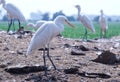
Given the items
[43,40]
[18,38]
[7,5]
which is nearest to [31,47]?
[43,40]

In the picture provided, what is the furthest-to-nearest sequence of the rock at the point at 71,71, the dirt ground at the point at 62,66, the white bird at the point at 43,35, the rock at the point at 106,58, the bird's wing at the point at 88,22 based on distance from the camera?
1. the bird's wing at the point at 88,22
2. the rock at the point at 106,58
3. the rock at the point at 71,71
4. the white bird at the point at 43,35
5. the dirt ground at the point at 62,66

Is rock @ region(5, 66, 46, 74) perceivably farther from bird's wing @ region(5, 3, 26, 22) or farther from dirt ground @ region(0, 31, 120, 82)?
bird's wing @ region(5, 3, 26, 22)

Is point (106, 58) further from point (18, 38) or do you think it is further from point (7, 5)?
point (7, 5)

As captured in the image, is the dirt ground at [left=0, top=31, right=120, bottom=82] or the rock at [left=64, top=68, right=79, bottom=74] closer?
the dirt ground at [left=0, top=31, right=120, bottom=82]

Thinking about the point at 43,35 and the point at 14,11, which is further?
the point at 14,11

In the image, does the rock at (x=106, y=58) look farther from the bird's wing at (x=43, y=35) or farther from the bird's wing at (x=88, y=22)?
the bird's wing at (x=88, y=22)

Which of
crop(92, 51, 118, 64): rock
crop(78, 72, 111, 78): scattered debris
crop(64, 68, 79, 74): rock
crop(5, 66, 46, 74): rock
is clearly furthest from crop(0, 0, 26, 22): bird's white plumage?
crop(78, 72, 111, 78): scattered debris

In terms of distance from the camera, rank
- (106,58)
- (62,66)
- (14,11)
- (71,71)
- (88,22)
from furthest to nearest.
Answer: (88,22) → (14,11) → (106,58) → (62,66) → (71,71)

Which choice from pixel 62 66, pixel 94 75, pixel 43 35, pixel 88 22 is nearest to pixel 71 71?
pixel 62 66

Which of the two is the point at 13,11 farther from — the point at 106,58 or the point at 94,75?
the point at 94,75

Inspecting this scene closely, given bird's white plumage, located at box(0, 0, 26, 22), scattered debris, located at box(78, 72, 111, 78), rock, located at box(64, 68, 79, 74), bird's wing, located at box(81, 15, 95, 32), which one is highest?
bird's white plumage, located at box(0, 0, 26, 22)

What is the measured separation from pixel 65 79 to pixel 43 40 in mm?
1109

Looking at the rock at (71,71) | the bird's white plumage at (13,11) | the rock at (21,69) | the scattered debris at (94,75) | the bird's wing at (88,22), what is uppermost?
the bird's white plumage at (13,11)

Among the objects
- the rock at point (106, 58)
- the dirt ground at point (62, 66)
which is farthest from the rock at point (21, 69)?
the rock at point (106, 58)
